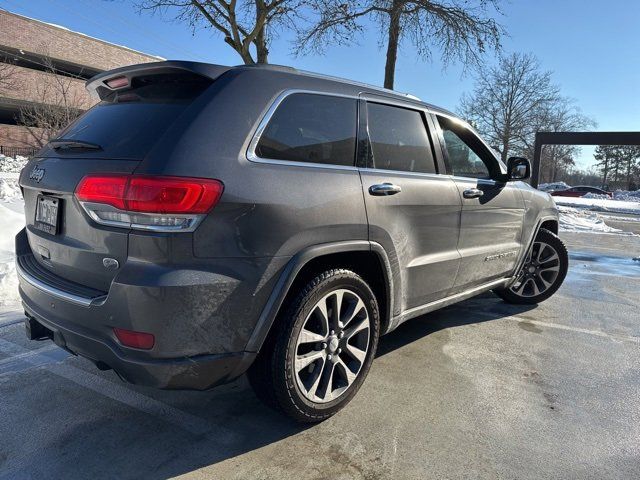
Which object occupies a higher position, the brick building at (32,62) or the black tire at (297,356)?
the brick building at (32,62)

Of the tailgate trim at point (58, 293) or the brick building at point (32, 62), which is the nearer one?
the tailgate trim at point (58, 293)

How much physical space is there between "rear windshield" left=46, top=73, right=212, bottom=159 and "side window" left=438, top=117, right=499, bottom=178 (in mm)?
2005

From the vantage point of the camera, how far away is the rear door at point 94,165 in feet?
6.94

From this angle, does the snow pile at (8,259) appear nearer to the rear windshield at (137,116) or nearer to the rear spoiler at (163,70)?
the rear windshield at (137,116)

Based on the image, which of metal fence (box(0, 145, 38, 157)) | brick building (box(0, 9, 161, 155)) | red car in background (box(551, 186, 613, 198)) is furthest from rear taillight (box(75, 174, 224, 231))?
red car in background (box(551, 186, 613, 198))

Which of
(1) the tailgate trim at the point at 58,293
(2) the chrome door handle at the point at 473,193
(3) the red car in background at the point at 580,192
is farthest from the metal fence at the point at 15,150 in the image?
(3) the red car in background at the point at 580,192

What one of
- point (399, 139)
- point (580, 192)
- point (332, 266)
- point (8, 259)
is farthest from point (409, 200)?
point (580, 192)

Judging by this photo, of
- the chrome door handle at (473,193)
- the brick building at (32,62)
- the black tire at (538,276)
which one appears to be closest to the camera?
the chrome door handle at (473,193)

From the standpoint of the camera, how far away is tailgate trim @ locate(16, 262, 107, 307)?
82.5 inches

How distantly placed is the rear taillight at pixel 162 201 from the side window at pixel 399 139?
48.1 inches

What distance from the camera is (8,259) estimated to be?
201 inches

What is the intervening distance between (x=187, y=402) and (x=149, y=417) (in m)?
0.25

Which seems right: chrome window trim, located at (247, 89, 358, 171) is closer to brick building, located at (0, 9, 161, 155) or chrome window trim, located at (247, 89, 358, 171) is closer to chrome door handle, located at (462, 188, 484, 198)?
chrome door handle, located at (462, 188, 484, 198)

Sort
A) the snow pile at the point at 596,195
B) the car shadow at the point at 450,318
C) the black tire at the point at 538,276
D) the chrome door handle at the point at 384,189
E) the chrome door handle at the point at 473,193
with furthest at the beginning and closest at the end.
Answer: the snow pile at the point at 596,195 < the black tire at the point at 538,276 < the car shadow at the point at 450,318 < the chrome door handle at the point at 473,193 < the chrome door handle at the point at 384,189
